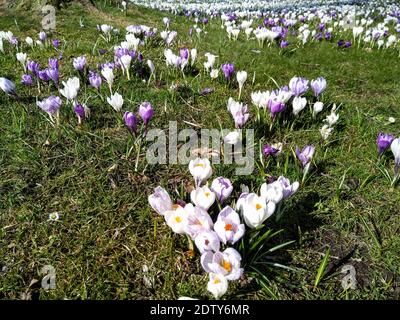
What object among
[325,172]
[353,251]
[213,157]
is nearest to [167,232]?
[213,157]

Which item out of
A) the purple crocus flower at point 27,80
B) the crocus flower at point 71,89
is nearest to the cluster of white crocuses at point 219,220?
the crocus flower at point 71,89

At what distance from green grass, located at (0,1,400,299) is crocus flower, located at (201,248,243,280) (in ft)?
0.68

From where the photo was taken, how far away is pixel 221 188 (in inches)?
82.9

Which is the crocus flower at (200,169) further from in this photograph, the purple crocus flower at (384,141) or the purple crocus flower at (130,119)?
the purple crocus flower at (384,141)

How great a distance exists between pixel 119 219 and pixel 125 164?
513 millimetres

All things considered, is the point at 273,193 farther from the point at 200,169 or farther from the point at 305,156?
the point at 305,156

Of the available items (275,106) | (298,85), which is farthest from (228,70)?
(275,106)

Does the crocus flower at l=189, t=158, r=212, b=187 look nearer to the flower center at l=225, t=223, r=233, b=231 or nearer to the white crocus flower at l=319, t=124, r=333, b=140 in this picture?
the flower center at l=225, t=223, r=233, b=231

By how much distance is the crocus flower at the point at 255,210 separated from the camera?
1906 millimetres

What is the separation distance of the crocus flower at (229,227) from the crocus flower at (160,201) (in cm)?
32

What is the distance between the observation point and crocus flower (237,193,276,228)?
6.25ft

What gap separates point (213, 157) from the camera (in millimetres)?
2779
